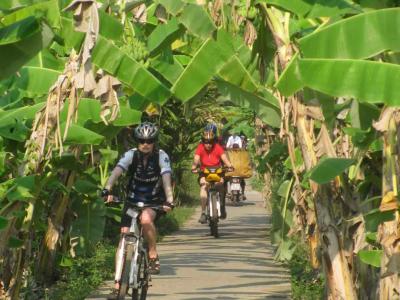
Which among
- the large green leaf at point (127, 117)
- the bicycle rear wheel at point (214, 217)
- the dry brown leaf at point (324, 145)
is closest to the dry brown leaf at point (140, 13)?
the large green leaf at point (127, 117)

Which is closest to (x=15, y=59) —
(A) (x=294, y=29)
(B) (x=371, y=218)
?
(A) (x=294, y=29)

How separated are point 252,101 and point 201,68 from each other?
40.1 inches

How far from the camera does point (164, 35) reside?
29.2 ft

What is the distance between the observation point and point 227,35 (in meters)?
8.80

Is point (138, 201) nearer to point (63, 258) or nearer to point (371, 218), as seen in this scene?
point (63, 258)

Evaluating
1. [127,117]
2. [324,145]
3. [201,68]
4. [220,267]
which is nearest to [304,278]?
[220,267]

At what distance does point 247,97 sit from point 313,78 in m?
2.21

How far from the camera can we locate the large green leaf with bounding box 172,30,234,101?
870 centimetres

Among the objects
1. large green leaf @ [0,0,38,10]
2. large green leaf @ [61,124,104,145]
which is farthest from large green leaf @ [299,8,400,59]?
large green leaf @ [61,124,104,145]

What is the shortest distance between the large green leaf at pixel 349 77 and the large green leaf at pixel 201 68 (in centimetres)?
149

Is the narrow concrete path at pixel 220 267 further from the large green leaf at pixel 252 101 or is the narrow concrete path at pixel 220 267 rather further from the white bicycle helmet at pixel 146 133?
the large green leaf at pixel 252 101

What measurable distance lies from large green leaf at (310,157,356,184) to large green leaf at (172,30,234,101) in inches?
44.4

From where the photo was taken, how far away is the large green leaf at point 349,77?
7277 mm

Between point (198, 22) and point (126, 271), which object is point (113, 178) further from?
point (198, 22)
